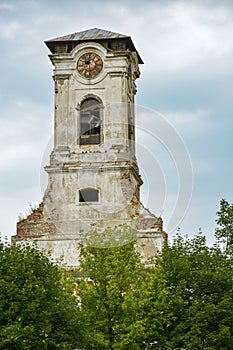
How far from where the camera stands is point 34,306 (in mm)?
30766

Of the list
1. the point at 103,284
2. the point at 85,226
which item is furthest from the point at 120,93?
the point at 103,284

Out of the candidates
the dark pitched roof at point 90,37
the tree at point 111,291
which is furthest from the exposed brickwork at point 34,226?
the dark pitched roof at point 90,37

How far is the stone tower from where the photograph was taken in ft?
152

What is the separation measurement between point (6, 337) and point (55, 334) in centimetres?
251

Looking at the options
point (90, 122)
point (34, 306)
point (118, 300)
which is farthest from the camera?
point (90, 122)

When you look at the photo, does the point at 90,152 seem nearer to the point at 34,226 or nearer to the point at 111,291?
the point at 34,226

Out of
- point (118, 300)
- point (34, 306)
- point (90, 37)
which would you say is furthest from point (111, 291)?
point (90, 37)

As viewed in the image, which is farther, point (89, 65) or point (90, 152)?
point (89, 65)

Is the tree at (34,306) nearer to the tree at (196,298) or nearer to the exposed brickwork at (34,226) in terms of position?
the tree at (196,298)

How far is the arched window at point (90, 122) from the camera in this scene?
48.5 meters

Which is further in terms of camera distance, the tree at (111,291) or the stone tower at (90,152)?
the stone tower at (90,152)

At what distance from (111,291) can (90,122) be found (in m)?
15.9

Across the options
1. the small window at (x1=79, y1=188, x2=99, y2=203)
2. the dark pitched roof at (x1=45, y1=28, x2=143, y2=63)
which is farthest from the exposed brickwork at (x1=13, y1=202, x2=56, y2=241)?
the dark pitched roof at (x1=45, y1=28, x2=143, y2=63)

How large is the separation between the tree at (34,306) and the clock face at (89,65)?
1668 centimetres
